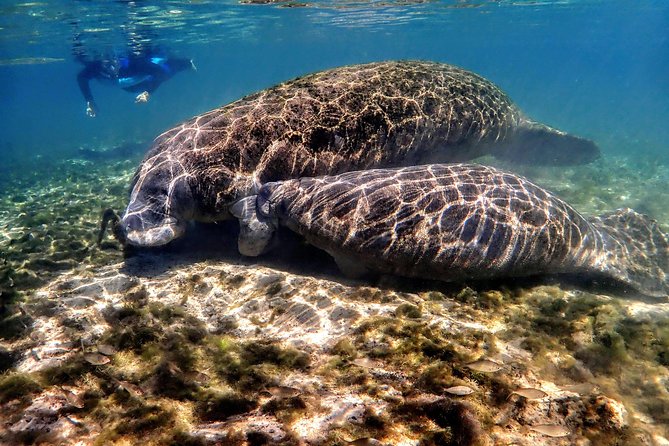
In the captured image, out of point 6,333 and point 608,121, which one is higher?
point 6,333

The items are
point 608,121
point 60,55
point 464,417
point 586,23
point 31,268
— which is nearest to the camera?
point 464,417

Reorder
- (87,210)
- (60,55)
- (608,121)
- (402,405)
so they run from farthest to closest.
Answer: (608,121) → (60,55) → (87,210) → (402,405)

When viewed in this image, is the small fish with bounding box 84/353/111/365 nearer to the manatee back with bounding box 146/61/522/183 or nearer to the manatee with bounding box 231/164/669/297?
the manatee with bounding box 231/164/669/297

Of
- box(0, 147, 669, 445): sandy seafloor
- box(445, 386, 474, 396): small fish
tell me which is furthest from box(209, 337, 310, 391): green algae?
box(445, 386, 474, 396): small fish

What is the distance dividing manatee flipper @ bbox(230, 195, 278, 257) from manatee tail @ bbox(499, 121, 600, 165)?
27.7 ft

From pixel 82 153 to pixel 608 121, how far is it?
182ft

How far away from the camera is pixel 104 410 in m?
3.18

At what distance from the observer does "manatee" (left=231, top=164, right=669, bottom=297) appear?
562 cm

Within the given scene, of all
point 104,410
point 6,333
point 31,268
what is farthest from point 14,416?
point 31,268

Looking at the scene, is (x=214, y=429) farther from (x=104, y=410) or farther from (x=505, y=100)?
(x=505, y=100)

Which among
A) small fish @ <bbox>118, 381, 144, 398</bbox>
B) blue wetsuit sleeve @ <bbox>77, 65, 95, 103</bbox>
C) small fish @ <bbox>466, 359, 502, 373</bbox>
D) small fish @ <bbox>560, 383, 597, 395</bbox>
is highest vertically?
small fish @ <bbox>466, 359, 502, 373</bbox>

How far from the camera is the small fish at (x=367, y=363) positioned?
11.9 feet

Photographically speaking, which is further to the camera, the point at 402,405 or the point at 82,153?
the point at 82,153

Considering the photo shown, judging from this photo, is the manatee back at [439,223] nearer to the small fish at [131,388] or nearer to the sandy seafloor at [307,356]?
the sandy seafloor at [307,356]
